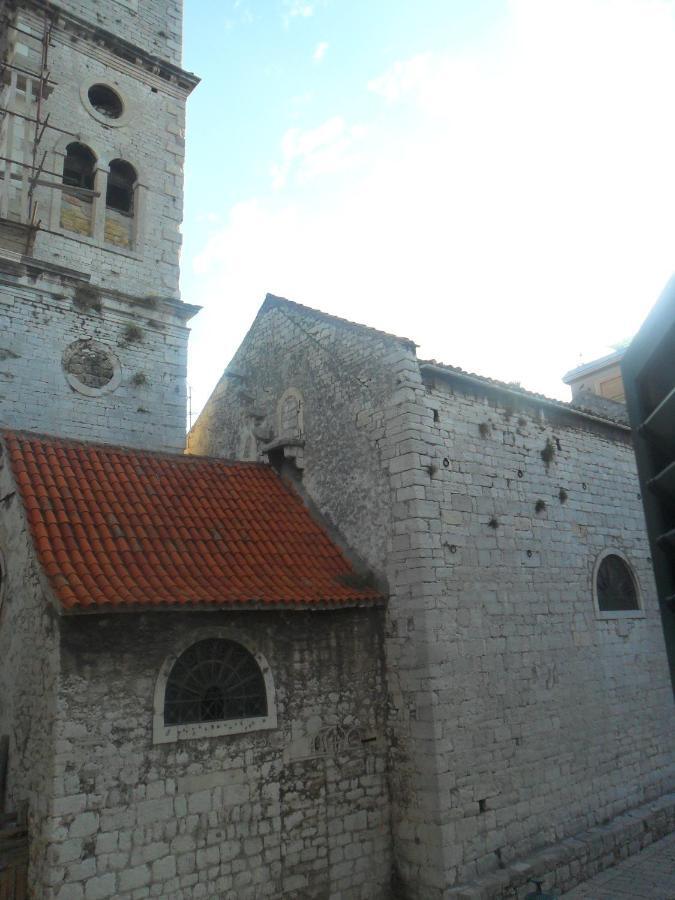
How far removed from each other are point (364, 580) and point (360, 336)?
353 cm

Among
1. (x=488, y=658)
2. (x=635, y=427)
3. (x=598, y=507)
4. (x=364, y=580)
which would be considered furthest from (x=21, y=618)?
(x=598, y=507)

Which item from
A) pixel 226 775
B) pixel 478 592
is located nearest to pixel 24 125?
pixel 478 592

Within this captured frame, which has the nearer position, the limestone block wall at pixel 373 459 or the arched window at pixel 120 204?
the limestone block wall at pixel 373 459

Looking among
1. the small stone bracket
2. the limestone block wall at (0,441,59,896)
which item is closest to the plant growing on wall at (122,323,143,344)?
the small stone bracket

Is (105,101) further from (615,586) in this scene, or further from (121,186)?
(615,586)

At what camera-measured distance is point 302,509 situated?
35.3 feet

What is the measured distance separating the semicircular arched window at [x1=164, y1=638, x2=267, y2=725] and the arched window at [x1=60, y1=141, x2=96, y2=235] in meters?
9.02

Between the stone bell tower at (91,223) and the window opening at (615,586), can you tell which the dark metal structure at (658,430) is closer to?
A: the window opening at (615,586)

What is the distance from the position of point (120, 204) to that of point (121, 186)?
0.38m

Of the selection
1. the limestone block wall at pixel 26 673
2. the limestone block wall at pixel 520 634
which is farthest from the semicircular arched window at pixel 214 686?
the limestone block wall at pixel 520 634

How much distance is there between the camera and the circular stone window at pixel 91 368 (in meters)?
12.4

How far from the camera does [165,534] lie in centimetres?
849

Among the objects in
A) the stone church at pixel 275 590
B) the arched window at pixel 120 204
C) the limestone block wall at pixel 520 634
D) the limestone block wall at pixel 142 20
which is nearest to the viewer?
the stone church at pixel 275 590

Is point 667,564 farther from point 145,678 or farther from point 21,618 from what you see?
point 21,618
